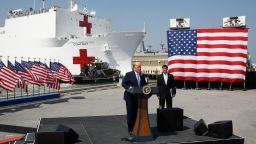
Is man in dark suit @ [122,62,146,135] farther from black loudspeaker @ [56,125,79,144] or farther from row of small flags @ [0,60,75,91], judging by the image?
row of small flags @ [0,60,75,91]

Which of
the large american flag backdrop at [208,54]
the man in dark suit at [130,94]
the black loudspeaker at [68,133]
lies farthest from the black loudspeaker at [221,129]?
the large american flag backdrop at [208,54]

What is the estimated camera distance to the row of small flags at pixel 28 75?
1135 centimetres

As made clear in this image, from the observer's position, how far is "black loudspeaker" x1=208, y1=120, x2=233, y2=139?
572 cm

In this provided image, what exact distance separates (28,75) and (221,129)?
895 cm

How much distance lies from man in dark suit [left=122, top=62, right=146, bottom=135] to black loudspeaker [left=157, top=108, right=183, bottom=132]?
71 cm

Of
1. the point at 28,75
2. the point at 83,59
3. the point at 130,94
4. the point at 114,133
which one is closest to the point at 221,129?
the point at 130,94

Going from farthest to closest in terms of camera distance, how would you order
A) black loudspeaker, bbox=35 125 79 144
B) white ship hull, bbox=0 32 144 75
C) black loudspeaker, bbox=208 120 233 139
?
white ship hull, bbox=0 32 144 75 < black loudspeaker, bbox=208 120 233 139 < black loudspeaker, bbox=35 125 79 144

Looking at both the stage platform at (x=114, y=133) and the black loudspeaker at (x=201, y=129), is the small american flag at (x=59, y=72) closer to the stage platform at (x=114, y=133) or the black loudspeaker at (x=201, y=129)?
the stage platform at (x=114, y=133)

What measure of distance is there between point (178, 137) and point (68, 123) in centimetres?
287

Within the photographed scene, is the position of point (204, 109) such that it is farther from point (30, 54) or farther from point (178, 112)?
point (30, 54)

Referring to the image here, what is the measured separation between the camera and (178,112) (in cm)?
635

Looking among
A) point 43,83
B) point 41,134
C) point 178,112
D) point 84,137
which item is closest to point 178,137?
point 178,112

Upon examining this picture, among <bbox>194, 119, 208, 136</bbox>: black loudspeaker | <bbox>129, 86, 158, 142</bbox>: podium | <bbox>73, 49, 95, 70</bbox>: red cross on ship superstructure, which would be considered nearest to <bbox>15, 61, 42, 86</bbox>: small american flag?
<bbox>129, 86, 158, 142</bbox>: podium

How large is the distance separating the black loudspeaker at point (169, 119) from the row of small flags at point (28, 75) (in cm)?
685
